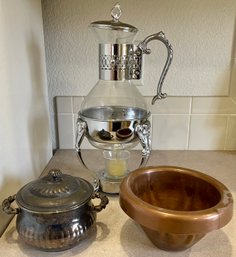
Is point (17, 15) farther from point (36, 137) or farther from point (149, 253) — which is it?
point (149, 253)

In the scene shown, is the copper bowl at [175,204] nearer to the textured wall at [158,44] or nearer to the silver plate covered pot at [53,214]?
the silver plate covered pot at [53,214]

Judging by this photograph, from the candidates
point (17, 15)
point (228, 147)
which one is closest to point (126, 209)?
point (17, 15)

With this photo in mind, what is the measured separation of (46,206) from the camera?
0.44 metres

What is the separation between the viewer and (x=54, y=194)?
1.51ft

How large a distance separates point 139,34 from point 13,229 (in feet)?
1.87

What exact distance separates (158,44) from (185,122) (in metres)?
0.24

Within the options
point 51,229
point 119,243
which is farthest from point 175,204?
point 51,229

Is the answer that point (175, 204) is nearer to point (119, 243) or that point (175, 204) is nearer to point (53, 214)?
point (119, 243)

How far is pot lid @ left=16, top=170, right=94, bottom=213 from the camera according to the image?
0.44 metres

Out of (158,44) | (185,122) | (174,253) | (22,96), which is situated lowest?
(174,253)

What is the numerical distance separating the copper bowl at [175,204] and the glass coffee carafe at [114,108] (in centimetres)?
11

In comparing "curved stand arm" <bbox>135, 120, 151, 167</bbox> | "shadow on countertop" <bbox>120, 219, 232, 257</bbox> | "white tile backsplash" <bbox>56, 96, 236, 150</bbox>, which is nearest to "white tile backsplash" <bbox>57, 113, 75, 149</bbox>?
"white tile backsplash" <bbox>56, 96, 236, 150</bbox>

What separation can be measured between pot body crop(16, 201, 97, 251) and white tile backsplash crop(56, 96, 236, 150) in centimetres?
44

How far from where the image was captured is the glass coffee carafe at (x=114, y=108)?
0.61 m
